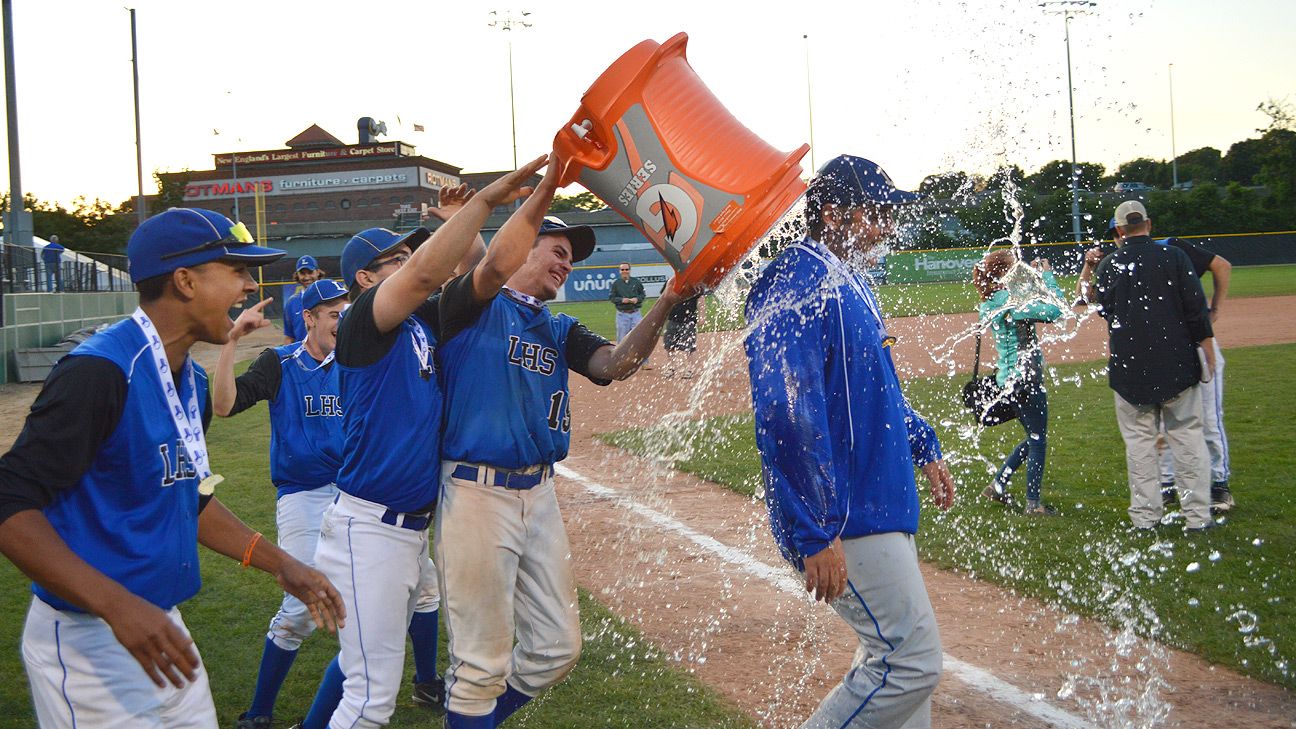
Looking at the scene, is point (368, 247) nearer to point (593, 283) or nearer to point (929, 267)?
point (929, 267)

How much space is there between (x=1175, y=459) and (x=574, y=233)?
487 centimetres

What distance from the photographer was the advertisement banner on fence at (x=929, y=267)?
41969 millimetres

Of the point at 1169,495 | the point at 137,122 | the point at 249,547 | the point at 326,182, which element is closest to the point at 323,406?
the point at 249,547

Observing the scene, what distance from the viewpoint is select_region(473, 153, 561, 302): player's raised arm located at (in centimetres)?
305

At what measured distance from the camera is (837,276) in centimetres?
331

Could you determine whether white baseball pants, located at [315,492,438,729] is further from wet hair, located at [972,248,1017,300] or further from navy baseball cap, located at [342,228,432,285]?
wet hair, located at [972,248,1017,300]

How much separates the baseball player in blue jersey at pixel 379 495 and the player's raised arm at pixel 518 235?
0.76 ft

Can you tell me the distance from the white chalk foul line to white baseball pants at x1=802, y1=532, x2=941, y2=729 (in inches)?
50.1

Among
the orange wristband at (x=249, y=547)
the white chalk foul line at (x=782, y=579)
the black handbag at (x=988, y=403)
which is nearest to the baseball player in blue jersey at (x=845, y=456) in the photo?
the white chalk foul line at (x=782, y=579)

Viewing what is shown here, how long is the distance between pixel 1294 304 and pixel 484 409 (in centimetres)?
2713

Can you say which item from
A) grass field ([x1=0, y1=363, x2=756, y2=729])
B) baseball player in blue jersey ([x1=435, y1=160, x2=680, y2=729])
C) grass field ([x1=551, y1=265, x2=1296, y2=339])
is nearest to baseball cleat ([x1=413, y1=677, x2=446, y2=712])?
grass field ([x1=0, y1=363, x2=756, y2=729])

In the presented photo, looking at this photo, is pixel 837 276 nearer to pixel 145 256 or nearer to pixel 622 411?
pixel 145 256

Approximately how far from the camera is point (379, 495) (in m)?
3.57

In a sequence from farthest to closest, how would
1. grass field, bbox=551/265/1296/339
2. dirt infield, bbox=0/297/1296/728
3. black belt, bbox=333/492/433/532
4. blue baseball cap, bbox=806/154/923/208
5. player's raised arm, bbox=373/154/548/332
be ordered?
grass field, bbox=551/265/1296/339
dirt infield, bbox=0/297/1296/728
black belt, bbox=333/492/433/532
blue baseball cap, bbox=806/154/923/208
player's raised arm, bbox=373/154/548/332
